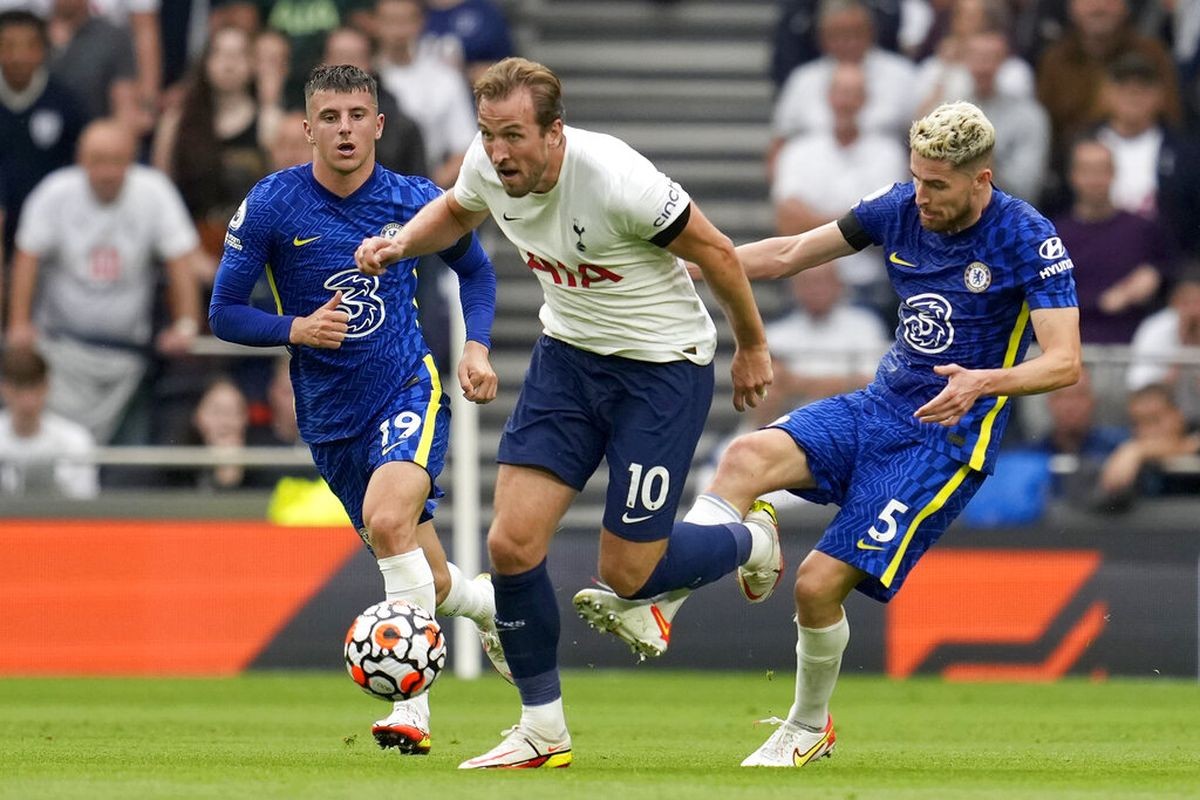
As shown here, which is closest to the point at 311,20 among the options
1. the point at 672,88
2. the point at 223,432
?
the point at 672,88

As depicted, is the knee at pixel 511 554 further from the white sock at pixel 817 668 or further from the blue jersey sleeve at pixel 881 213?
the blue jersey sleeve at pixel 881 213

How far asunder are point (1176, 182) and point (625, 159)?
8.58 metres

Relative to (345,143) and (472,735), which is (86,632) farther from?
(345,143)

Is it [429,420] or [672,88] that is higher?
[672,88]

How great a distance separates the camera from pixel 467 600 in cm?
895

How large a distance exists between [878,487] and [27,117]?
8986mm

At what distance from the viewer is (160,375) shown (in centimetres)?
1380

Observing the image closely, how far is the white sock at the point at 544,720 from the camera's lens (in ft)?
24.7

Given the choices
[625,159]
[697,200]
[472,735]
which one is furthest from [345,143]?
[697,200]

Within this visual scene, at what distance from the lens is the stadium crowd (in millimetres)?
13539

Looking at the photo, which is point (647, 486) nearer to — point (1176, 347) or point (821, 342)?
point (821, 342)

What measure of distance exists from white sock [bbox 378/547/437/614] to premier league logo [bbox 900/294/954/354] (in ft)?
6.78

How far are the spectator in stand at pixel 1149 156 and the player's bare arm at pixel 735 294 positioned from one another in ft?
26.1

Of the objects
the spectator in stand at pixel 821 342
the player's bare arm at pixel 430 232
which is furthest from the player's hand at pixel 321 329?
the spectator in stand at pixel 821 342
